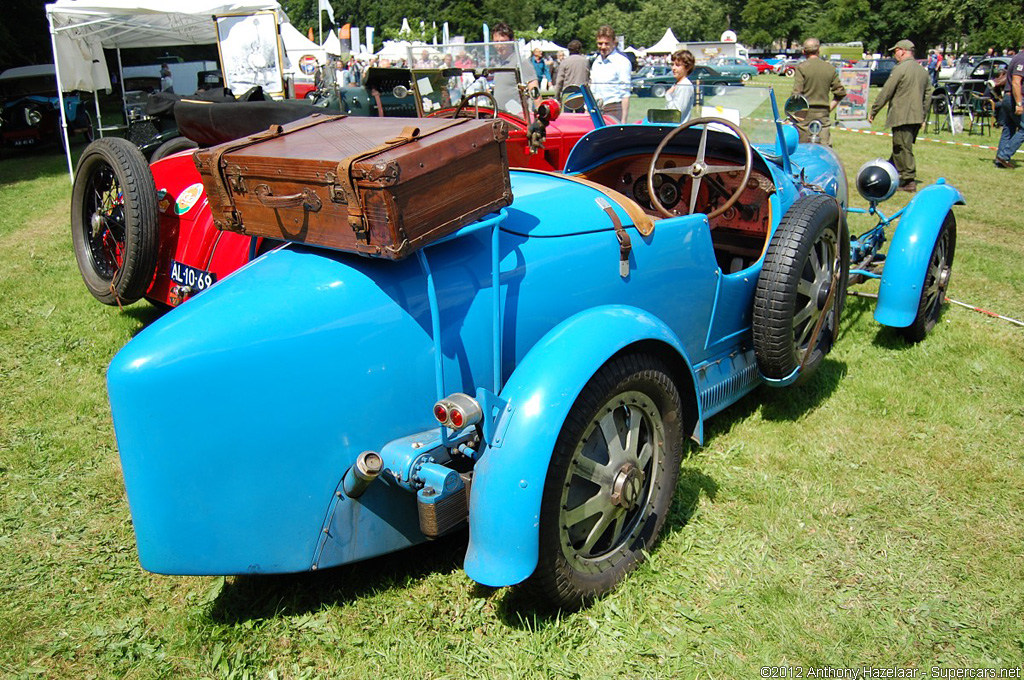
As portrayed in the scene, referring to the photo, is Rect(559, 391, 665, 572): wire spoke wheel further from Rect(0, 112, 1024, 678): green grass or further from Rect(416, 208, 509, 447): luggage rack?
Rect(416, 208, 509, 447): luggage rack

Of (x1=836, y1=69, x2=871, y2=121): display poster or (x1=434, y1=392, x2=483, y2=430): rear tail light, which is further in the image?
(x1=836, y1=69, x2=871, y2=121): display poster

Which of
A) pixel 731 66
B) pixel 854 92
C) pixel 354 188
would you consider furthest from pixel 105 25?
pixel 731 66

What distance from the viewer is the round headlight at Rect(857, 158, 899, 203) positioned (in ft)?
15.9

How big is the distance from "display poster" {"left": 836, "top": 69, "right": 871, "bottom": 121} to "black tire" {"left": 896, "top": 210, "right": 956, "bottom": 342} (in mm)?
11670

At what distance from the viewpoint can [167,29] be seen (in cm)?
1204

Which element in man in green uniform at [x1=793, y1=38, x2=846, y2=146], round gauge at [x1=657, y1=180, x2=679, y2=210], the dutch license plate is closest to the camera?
round gauge at [x1=657, y1=180, x2=679, y2=210]

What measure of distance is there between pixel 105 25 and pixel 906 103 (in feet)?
37.2

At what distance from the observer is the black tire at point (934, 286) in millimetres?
4406

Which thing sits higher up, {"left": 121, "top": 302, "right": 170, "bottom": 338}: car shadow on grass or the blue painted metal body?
the blue painted metal body

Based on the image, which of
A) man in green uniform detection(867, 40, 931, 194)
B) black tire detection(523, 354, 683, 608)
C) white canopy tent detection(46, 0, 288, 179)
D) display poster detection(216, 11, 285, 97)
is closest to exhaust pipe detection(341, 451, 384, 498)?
black tire detection(523, 354, 683, 608)

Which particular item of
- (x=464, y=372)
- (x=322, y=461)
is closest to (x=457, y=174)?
(x=464, y=372)

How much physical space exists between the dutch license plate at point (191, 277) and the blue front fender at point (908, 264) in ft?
12.3

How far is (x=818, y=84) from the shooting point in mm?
9086

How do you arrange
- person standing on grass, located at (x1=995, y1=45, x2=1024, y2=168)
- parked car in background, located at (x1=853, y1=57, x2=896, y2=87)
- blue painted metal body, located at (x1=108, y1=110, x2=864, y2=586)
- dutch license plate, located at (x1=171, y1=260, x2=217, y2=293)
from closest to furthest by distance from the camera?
blue painted metal body, located at (x1=108, y1=110, x2=864, y2=586) < dutch license plate, located at (x1=171, y1=260, x2=217, y2=293) < person standing on grass, located at (x1=995, y1=45, x2=1024, y2=168) < parked car in background, located at (x1=853, y1=57, x2=896, y2=87)
